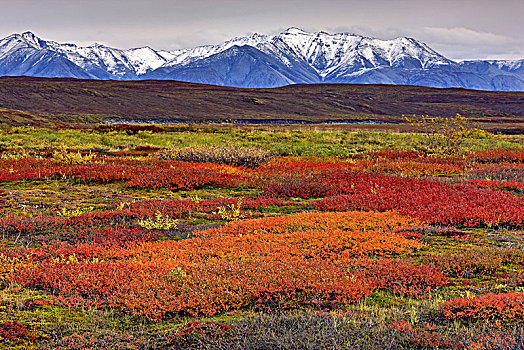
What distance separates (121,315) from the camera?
5961 mm

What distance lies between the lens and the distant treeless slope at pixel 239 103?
110 meters

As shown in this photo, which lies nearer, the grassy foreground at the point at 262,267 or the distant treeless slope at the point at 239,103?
the grassy foreground at the point at 262,267

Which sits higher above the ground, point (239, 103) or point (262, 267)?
point (239, 103)

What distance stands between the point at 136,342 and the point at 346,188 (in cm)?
1255

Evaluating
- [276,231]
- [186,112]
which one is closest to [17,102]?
[186,112]

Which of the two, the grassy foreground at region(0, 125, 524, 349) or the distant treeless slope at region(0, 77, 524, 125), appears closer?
the grassy foreground at region(0, 125, 524, 349)

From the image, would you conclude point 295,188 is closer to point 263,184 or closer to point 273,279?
point 263,184

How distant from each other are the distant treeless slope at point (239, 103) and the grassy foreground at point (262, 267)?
274 feet

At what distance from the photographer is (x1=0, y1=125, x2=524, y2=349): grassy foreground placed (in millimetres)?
5336

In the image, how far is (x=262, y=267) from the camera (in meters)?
7.45

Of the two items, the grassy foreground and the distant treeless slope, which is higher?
the distant treeless slope

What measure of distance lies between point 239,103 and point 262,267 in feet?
428

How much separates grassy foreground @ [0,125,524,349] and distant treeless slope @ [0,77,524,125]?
274ft

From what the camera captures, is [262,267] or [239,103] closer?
[262,267]
